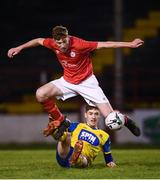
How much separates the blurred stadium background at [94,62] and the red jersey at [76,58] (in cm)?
855

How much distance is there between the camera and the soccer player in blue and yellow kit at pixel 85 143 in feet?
36.4

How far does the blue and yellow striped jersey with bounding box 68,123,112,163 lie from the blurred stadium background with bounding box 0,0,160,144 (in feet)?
29.7

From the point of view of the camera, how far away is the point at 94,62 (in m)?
26.6

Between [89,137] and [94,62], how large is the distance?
15400 millimetres

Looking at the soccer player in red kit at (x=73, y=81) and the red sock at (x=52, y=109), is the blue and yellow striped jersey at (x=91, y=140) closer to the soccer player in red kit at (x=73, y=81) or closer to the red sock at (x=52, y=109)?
the soccer player in red kit at (x=73, y=81)

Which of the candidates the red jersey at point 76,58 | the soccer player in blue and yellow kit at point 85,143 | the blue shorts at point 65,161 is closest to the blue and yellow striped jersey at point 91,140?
the soccer player in blue and yellow kit at point 85,143

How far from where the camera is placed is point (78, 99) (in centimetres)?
2116

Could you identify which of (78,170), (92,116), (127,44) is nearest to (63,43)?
(127,44)

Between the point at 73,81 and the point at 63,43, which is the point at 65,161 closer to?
the point at 73,81

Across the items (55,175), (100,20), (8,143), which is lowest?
(8,143)

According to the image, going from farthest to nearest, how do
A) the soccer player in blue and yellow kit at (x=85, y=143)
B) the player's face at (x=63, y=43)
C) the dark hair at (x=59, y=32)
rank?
the player's face at (x=63, y=43), the dark hair at (x=59, y=32), the soccer player in blue and yellow kit at (x=85, y=143)

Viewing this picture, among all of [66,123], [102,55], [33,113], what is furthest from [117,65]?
[66,123]

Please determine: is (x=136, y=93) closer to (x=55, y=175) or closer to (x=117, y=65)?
(x=117, y=65)

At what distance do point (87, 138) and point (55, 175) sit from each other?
46.6 inches
